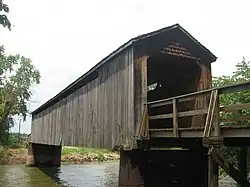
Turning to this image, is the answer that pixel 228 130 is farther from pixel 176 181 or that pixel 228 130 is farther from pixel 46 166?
pixel 46 166

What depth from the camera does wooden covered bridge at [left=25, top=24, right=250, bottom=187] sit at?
10.8 m

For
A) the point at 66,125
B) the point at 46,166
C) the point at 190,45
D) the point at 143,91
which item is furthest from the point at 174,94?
the point at 46,166

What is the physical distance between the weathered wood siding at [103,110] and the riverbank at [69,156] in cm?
1353

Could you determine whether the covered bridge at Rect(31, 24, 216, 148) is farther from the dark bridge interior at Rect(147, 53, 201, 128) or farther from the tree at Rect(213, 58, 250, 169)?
the tree at Rect(213, 58, 250, 169)

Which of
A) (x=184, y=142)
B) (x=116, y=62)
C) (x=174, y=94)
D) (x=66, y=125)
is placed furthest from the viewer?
(x=66, y=125)

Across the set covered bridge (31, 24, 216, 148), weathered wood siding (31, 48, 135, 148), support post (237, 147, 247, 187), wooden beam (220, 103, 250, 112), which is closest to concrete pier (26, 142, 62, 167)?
weathered wood siding (31, 48, 135, 148)

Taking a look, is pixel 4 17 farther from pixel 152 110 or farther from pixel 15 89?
pixel 15 89

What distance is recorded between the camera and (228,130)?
24.1 ft

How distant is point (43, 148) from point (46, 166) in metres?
1.77

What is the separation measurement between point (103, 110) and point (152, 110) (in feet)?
8.52

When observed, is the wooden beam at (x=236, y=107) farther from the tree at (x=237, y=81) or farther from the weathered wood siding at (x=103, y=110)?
the tree at (x=237, y=81)

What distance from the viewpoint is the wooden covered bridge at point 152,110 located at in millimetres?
10844

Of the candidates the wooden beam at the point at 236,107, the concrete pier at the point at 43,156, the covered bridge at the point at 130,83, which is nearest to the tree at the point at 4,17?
the covered bridge at the point at 130,83

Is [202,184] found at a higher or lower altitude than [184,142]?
lower
